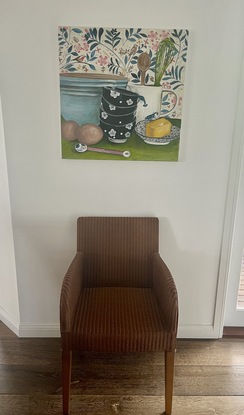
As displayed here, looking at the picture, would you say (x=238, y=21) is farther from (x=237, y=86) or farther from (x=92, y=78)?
(x=92, y=78)

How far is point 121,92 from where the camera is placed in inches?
62.6

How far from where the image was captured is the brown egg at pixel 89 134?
64.2 inches

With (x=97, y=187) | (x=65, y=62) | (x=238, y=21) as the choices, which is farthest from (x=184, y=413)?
(x=238, y=21)

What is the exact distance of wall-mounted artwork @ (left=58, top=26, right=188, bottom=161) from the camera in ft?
5.01

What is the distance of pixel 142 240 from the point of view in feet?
5.64

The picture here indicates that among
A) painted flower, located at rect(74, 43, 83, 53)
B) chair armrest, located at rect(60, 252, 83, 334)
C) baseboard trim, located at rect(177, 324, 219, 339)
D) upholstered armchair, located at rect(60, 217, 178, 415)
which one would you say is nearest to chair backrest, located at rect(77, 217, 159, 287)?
upholstered armchair, located at rect(60, 217, 178, 415)

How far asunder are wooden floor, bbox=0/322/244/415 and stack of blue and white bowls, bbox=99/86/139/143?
4.39 feet

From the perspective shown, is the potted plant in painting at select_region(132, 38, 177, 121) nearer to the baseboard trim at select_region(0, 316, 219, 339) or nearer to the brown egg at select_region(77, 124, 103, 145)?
the brown egg at select_region(77, 124, 103, 145)

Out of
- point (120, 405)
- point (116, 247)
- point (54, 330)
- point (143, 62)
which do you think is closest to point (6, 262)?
point (54, 330)

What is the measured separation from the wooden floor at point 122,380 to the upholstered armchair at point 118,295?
14 centimetres

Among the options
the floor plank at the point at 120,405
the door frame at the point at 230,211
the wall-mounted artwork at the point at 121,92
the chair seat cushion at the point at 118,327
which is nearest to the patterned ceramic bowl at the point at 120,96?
the wall-mounted artwork at the point at 121,92

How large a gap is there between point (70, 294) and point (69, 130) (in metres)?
0.88

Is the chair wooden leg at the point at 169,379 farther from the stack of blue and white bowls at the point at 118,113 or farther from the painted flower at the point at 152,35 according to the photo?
the painted flower at the point at 152,35

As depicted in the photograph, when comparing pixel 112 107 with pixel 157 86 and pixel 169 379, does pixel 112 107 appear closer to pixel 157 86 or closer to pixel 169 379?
pixel 157 86
